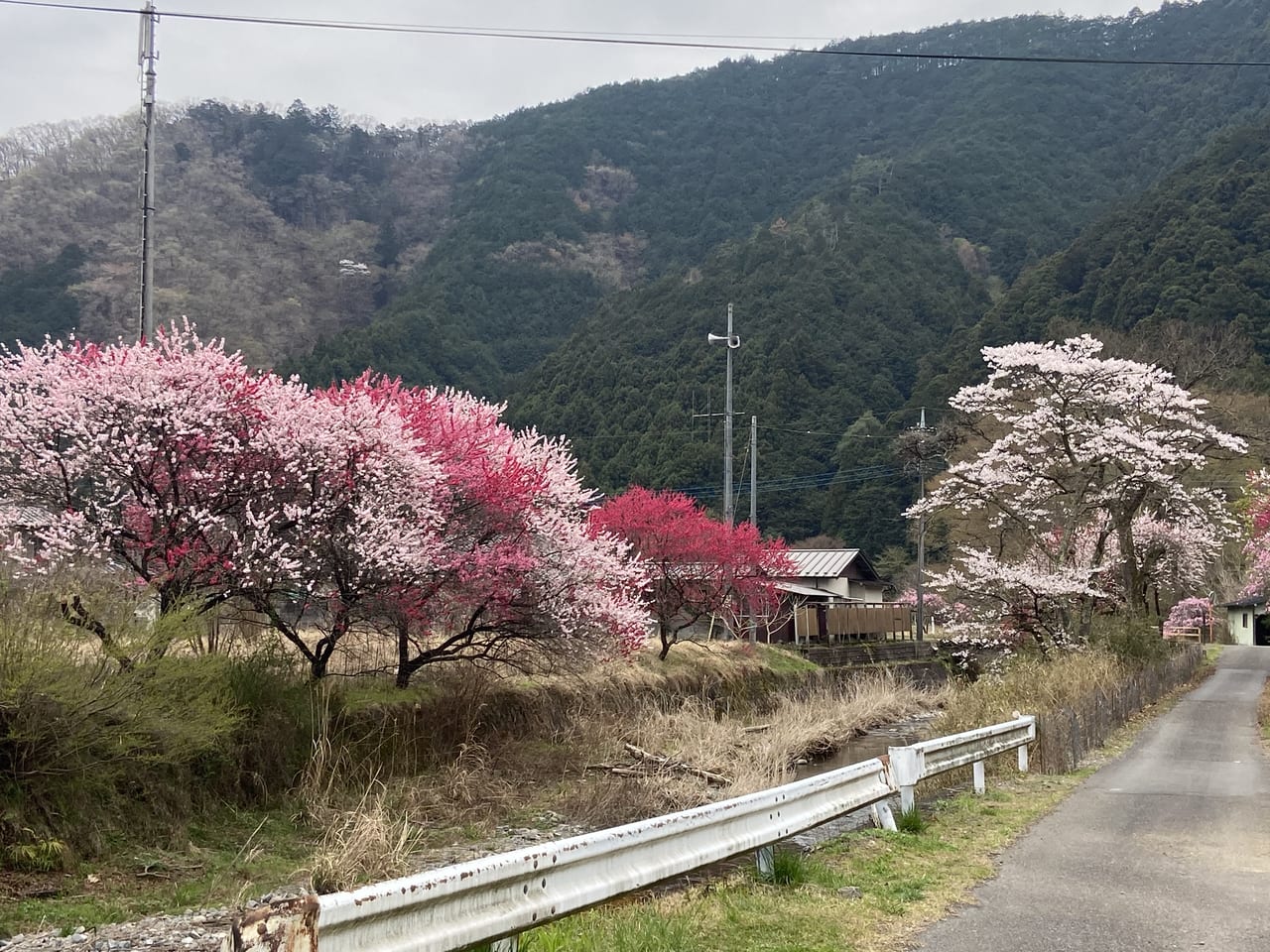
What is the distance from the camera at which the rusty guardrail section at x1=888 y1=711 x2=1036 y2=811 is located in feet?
32.3

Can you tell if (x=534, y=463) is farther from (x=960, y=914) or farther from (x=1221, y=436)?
(x=1221, y=436)

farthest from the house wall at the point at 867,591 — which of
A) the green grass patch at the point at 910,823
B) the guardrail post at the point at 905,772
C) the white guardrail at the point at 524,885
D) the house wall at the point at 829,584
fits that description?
the white guardrail at the point at 524,885

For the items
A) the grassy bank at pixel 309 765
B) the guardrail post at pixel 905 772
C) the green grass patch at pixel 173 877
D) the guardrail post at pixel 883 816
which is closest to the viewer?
the green grass patch at pixel 173 877

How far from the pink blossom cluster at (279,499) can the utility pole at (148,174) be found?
1283 mm

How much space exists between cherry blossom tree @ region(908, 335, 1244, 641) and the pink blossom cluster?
1307cm

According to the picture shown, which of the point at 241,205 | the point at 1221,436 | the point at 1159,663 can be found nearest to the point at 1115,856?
the point at 1221,436

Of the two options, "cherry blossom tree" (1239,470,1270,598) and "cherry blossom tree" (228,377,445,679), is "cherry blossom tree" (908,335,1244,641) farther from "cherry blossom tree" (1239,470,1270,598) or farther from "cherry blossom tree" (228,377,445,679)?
"cherry blossom tree" (228,377,445,679)

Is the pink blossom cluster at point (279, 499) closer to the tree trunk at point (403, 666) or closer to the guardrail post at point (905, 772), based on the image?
the tree trunk at point (403, 666)

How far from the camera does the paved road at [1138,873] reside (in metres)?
6.20

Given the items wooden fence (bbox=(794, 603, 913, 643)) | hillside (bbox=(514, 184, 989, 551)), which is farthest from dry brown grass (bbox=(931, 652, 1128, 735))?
hillside (bbox=(514, 184, 989, 551))

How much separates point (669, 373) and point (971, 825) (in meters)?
55.1

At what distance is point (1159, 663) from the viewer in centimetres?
2719

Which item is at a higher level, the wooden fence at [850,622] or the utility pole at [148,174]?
the utility pole at [148,174]

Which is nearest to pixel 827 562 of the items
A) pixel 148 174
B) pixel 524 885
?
pixel 148 174
